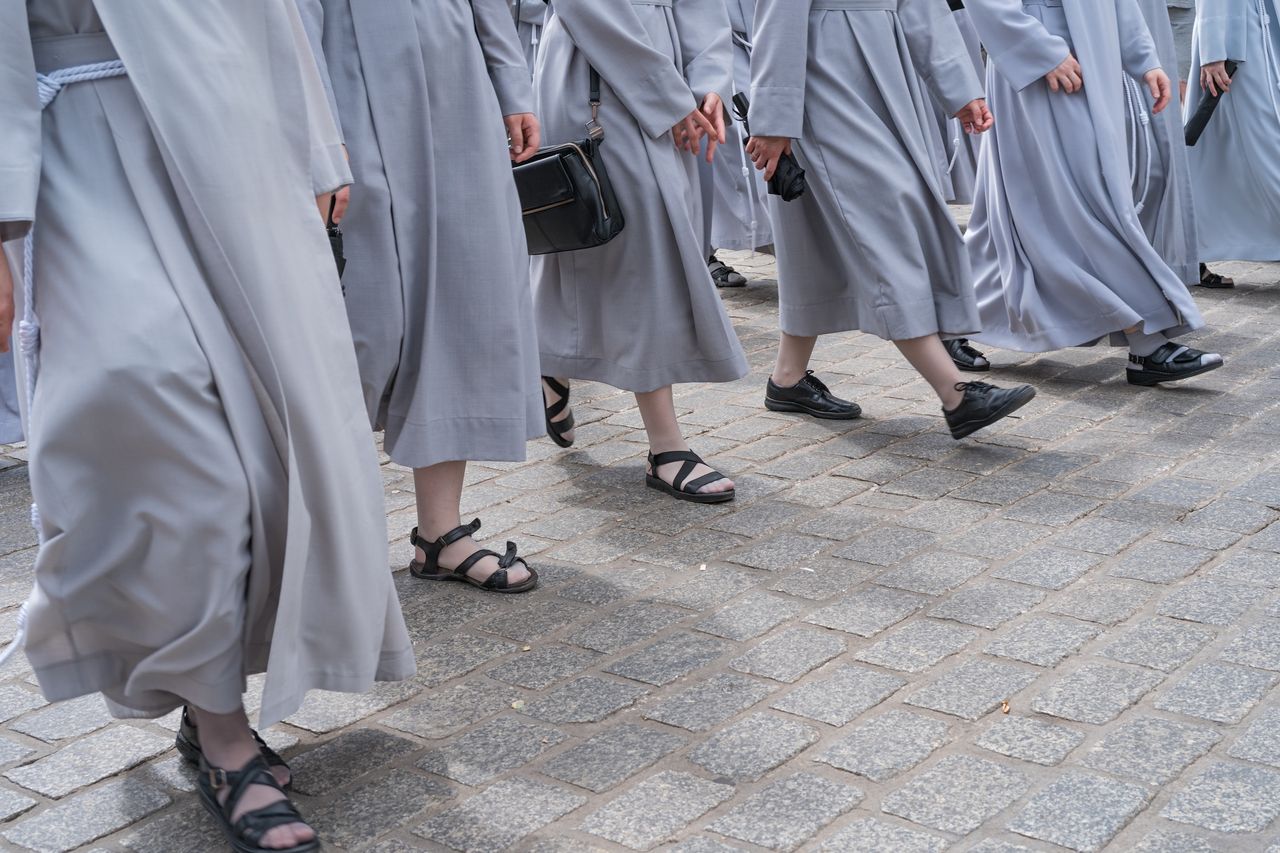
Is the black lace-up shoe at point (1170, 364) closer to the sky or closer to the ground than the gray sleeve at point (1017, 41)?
closer to the ground

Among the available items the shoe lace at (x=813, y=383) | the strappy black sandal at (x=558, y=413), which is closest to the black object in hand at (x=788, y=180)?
the shoe lace at (x=813, y=383)

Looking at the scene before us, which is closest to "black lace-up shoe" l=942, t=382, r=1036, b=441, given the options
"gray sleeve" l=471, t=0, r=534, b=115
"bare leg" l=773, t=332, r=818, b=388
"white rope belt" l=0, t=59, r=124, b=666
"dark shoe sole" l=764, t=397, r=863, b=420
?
"dark shoe sole" l=764, t=397, r=863, b=420

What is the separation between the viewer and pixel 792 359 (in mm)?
5441

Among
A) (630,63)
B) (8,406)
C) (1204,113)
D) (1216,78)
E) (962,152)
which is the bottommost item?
(8,406)

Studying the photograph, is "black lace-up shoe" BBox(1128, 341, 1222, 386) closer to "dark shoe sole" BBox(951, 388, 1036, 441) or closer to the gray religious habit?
the gray religious habit

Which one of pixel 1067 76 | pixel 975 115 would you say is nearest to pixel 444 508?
pixel 975 115

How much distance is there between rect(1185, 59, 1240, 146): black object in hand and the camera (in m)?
7.27

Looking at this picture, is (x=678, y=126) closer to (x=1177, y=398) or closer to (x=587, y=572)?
(x=587, y=572)

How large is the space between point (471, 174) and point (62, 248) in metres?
1.41

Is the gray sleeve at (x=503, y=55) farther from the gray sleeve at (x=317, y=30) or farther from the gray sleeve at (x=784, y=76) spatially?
the gray sleeve at (x=784, y=76)

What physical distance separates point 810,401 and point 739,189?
276 cm

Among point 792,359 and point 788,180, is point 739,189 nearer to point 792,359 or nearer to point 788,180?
point 792,359

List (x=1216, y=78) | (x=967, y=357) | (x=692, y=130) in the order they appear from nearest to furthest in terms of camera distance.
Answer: (x=692, y=130), (x=967, y=357), (x=1216, y=78)

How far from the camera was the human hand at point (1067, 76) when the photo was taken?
18.1 ft
